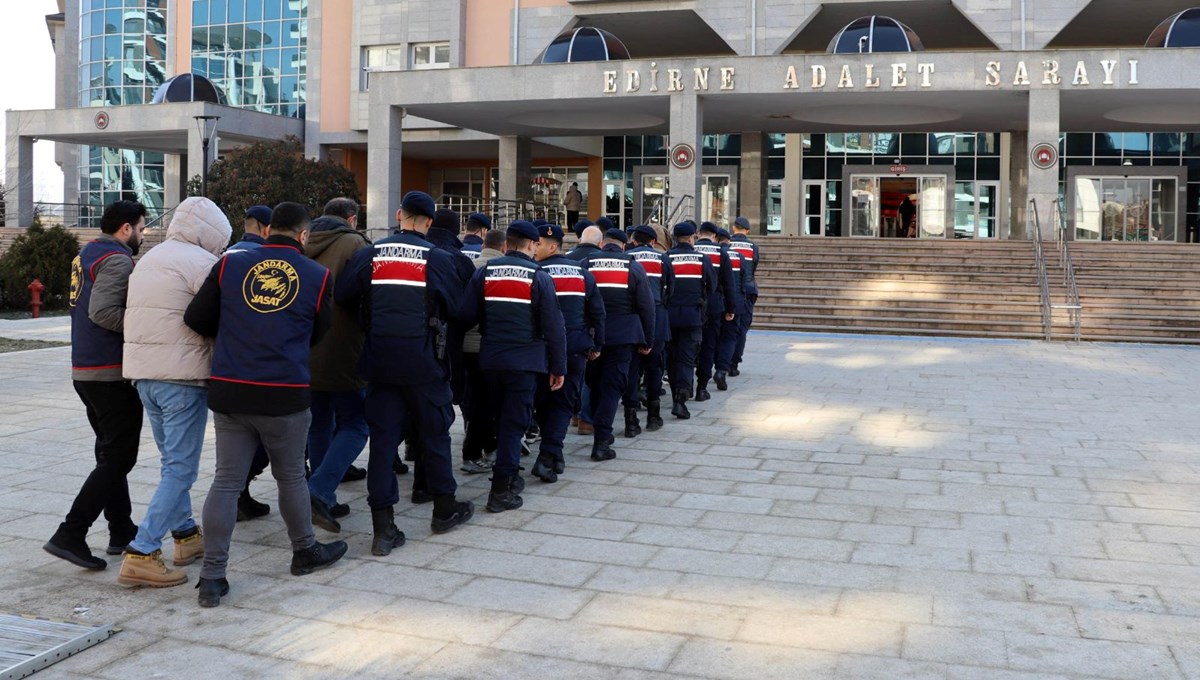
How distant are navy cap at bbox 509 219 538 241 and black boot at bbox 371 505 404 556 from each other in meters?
2.05

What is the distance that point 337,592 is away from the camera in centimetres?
554

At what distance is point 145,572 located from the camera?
18.2ft

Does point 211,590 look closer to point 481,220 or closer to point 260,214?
point 260,214

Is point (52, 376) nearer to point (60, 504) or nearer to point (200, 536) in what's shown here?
point (60, 504)

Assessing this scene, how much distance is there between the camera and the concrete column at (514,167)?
124 ft

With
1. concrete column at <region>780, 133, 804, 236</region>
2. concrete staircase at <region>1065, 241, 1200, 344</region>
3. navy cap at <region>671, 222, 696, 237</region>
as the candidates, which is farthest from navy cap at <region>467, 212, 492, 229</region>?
concrete column at <region>780, 133, 804, 236</region>

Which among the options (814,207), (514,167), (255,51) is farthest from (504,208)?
(255,51)

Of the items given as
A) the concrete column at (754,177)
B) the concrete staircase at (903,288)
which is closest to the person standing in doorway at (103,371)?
the concrete staircase at (903,288)

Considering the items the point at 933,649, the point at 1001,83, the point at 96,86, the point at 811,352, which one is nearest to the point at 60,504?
the point at 933,649

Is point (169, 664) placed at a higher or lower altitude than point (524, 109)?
lower

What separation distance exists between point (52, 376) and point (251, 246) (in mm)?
9279

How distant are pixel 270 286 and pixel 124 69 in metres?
46.1

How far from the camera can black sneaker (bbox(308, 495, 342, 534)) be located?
6656 millimetres

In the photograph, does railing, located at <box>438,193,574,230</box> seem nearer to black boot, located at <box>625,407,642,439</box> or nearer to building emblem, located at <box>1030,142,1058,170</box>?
building emblem, located at <box>1030,142,1058,170</box>
